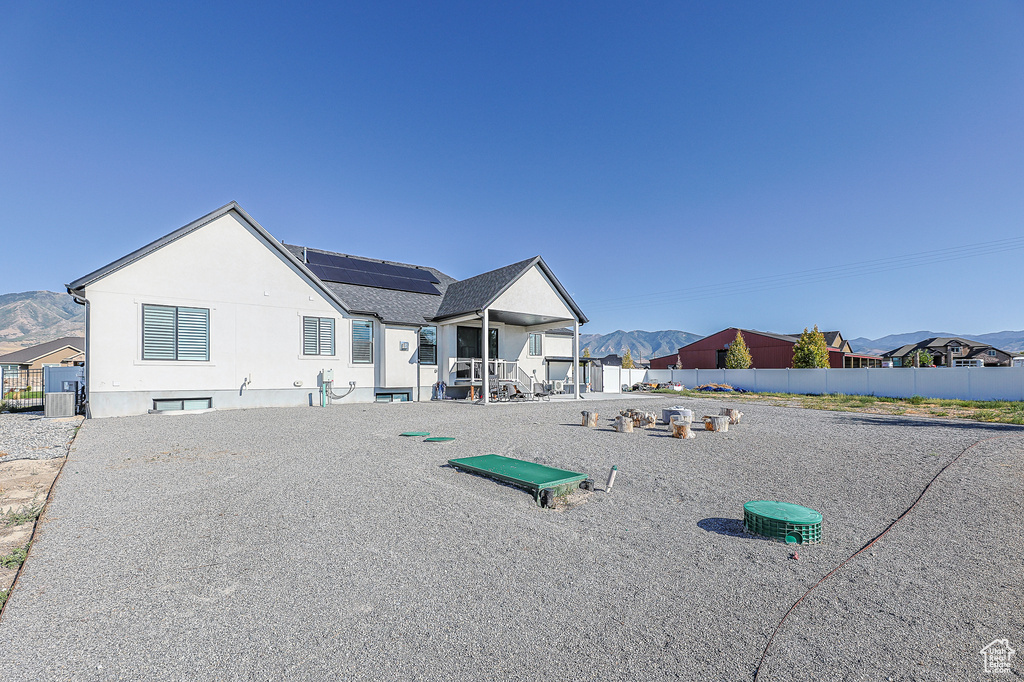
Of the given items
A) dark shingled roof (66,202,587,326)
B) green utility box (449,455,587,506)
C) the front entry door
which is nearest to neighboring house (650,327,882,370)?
the front entry door

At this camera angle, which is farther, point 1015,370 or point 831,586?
point 1015,370

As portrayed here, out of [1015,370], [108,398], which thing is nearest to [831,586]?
[108,398]

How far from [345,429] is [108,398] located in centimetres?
823

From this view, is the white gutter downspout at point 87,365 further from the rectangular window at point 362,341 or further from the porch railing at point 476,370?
the porch railing at point 476,370

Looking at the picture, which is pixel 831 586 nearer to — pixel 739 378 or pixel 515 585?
pixel 515 585

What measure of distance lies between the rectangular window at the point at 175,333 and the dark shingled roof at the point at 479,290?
885cm

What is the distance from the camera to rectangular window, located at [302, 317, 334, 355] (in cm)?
1794

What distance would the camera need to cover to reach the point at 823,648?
9.42 ft

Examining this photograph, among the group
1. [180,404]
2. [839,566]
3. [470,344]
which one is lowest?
[839,566]

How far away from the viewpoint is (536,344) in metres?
25.3

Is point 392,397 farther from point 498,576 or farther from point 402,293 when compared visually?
point 498,576

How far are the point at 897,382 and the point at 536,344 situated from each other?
20.9 meters

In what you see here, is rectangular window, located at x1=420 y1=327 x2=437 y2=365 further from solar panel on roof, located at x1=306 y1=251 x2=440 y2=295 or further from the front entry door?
solar panel on roof, located at x1=306 y1=251 x2=440 y2=295

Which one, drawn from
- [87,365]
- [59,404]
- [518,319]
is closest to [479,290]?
[518,319]
